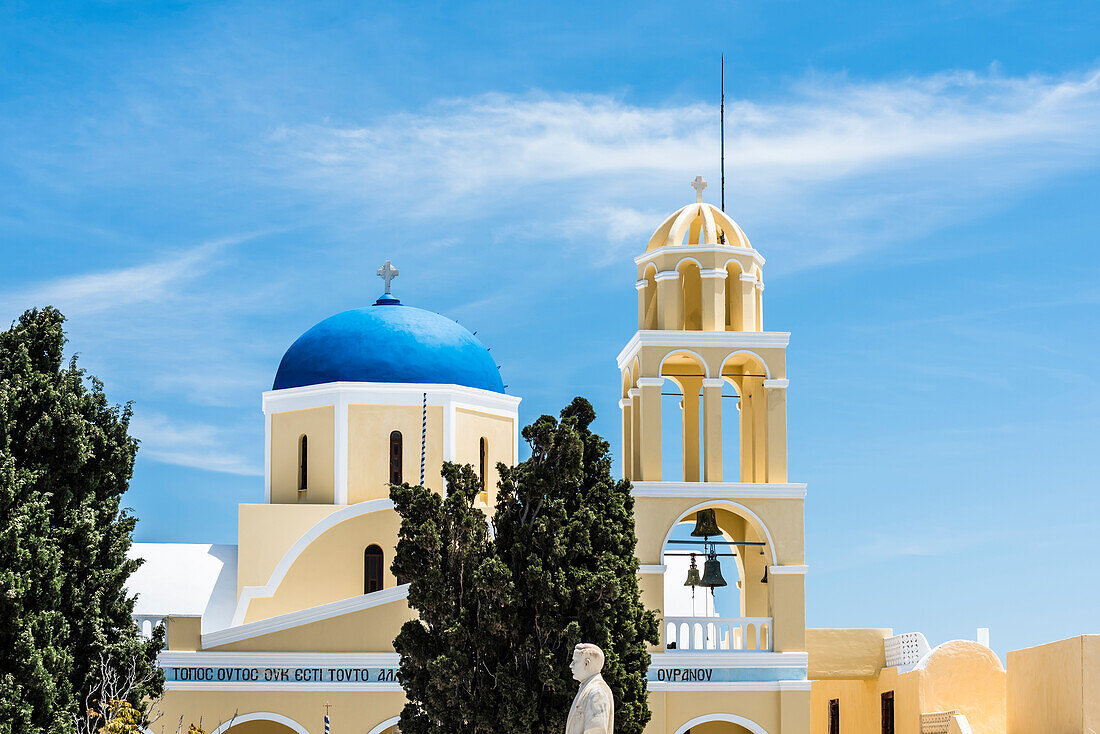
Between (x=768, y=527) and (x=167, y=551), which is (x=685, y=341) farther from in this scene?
(x=167, y=551)

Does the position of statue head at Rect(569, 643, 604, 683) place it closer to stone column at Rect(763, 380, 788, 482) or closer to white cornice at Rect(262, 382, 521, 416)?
stone column at Rect(763, 380, 788, 482)

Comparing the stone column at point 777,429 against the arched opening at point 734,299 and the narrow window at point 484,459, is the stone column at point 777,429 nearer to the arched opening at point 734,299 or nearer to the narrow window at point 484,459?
the arched opening at point 734,299

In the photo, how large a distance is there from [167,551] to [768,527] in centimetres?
1153

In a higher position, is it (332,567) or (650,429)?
(650,429)

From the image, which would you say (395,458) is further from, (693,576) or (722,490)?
(722,490)

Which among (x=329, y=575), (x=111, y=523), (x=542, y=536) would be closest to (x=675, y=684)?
(x=542, y=536)

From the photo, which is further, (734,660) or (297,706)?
(734,660)

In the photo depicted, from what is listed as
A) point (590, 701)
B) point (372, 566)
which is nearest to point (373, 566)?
point (372, 566)

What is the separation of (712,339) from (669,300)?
94cm

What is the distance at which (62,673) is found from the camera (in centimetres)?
1805

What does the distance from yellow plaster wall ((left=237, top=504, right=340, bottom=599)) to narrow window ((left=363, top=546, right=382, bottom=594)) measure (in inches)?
44.3

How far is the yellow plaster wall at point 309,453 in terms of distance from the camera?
27.7 meters

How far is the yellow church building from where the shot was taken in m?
22.4

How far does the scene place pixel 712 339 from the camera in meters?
23.5
